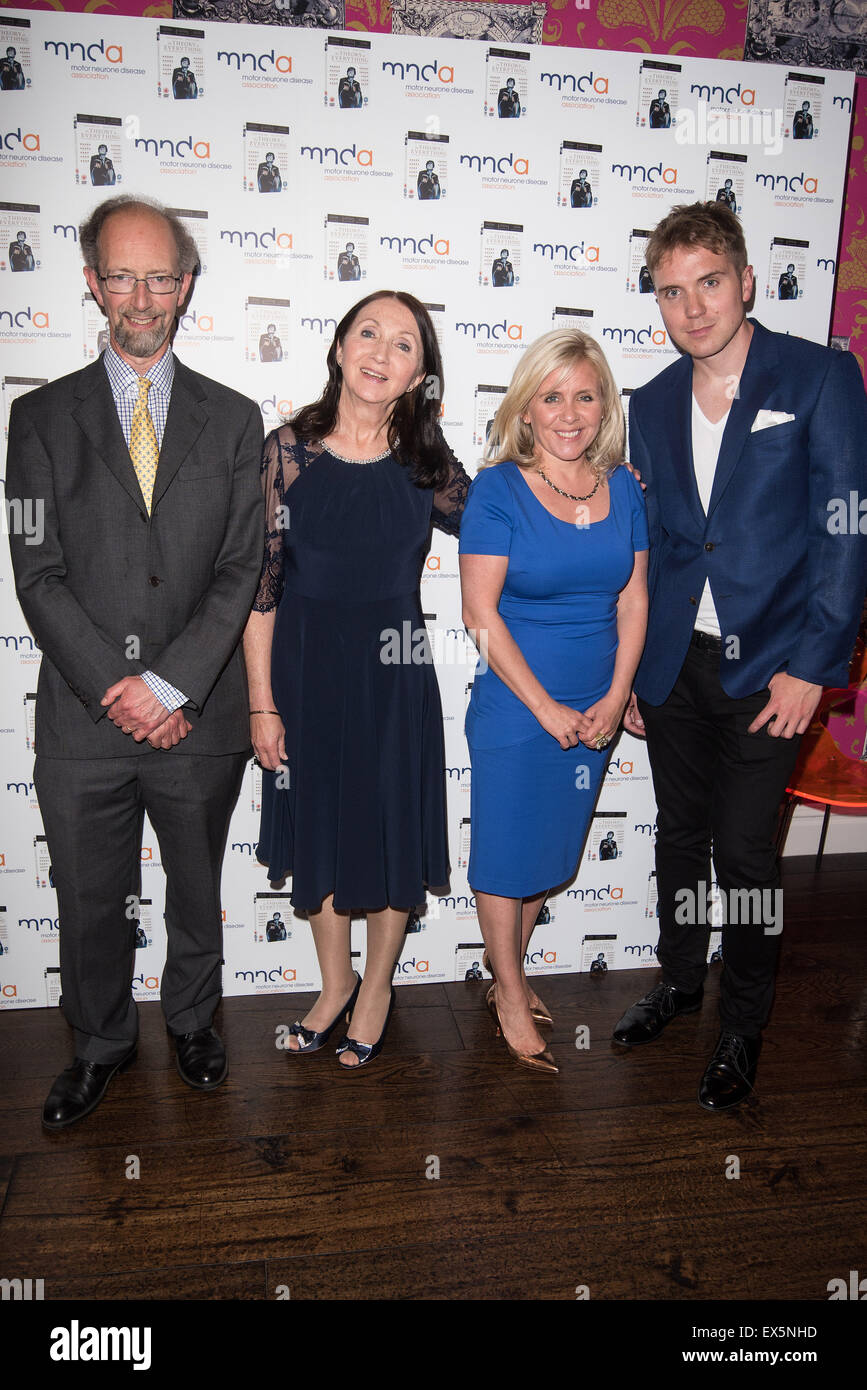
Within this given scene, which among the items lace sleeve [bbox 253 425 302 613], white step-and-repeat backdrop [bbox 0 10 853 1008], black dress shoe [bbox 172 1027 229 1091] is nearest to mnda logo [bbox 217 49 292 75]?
white step-and-repeat backdrop [bbox 0 10 853 1008]

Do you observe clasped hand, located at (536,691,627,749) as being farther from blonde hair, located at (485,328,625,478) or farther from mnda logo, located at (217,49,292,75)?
mnda logo, located at (217,49,292,75)

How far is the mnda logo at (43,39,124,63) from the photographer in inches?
96.2

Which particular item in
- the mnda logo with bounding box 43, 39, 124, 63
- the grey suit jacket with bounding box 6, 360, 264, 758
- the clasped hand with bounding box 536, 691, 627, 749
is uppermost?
the mnda logo with bounding box 43, 39, 124, 63

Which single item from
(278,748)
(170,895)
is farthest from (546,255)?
(170,895)

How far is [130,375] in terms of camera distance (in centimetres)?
229

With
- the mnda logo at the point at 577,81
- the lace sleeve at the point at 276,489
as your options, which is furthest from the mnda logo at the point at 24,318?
the mnda logo at the point at 577,81

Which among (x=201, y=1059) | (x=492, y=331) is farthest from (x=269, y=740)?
(x=492, y=331)

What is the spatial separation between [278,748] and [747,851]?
4.25 feet

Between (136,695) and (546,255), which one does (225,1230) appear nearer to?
(136,695)

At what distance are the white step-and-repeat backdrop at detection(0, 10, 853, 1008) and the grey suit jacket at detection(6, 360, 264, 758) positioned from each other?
0.42 m

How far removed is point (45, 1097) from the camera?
2520 millimetres

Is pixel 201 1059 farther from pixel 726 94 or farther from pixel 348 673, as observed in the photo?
pixel 726 94

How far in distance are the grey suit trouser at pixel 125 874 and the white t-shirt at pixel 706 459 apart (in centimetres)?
132

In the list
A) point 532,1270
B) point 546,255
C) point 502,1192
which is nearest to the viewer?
point 532,1270
